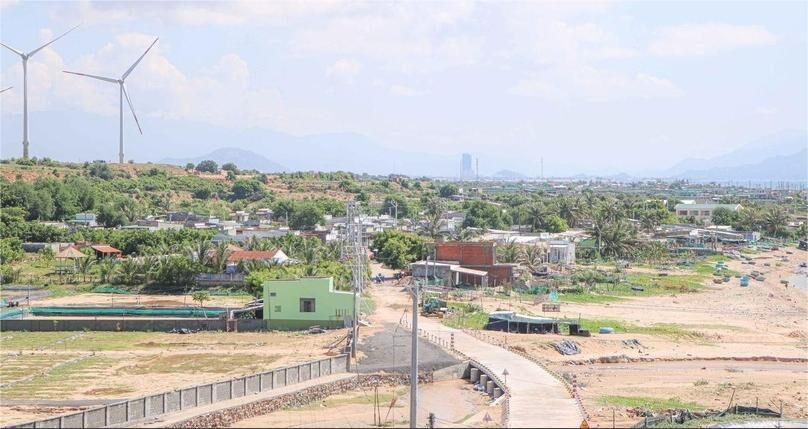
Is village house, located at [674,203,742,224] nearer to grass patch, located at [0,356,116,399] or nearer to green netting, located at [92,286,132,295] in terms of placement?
green netting, located at [92,286,132,295]

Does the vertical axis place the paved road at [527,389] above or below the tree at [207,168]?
below

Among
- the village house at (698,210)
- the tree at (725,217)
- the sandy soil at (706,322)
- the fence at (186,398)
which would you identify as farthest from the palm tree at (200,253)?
the village house at (698,210)

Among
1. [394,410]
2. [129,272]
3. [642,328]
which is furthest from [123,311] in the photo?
[642,328]

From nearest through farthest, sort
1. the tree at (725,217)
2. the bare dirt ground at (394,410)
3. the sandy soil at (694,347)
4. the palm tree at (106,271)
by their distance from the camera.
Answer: the bare dirt ground at (394,410)
the sandy soil at (694,347)
the palm tree at (106,271)
the tree at (725,217)

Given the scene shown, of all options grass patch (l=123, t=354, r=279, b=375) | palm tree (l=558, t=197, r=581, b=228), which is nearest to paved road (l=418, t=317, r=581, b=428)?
grass patch (l=123, t=354, r=279, b=375)

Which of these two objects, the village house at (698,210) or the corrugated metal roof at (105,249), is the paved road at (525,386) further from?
the village house at (698,210)

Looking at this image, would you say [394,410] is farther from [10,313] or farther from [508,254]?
[508,254]
